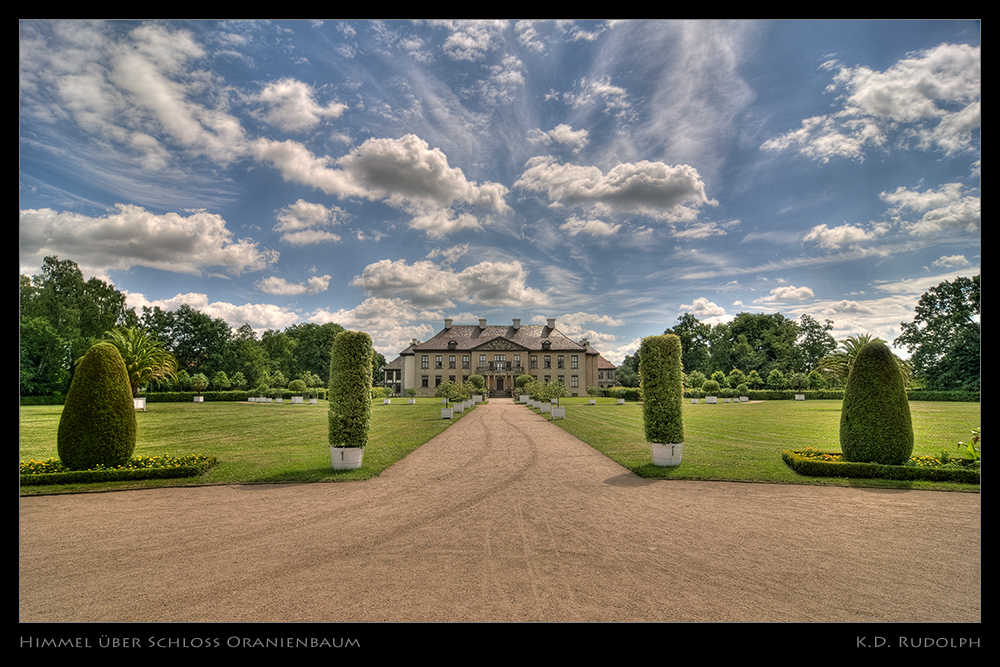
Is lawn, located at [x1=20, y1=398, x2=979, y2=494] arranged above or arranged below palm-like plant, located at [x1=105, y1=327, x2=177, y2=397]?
below

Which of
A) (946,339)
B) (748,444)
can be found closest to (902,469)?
(748,444)

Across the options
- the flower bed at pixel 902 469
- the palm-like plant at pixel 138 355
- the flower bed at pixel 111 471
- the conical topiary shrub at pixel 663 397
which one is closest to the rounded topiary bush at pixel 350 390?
the flower bed at pixel 111 471

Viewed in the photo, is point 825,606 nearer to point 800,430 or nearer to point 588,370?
point 800,430

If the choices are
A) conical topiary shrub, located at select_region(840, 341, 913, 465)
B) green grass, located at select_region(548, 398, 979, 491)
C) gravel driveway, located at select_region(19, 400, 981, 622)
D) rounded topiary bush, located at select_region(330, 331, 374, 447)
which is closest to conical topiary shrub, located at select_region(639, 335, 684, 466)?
green grass, located at select_region(548, 398, 979, 491)

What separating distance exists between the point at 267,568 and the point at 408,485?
451 centimetres

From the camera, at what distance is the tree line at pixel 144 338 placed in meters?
39.9

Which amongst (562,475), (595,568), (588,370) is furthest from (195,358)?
(595,568)

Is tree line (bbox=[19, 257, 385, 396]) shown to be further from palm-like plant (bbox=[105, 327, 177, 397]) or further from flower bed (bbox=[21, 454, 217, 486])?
flower bed (bbox=[21, 454, 217, 486])

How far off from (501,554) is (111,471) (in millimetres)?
10143

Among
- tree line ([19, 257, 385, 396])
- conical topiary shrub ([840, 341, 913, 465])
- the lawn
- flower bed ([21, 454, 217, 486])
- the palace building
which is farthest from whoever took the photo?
the palace building

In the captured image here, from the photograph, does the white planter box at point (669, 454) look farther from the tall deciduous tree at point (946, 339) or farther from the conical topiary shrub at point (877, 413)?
the tall deciduous tree at point (946, 339)

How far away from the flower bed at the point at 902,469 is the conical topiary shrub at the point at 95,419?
17.1 m

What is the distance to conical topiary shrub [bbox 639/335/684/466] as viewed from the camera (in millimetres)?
11445

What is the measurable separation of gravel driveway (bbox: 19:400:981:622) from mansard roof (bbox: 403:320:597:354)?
197ft
